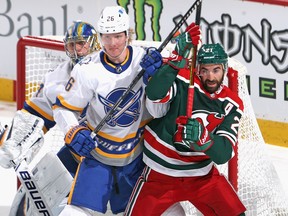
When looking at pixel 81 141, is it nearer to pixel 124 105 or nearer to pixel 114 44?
pixel 124 105

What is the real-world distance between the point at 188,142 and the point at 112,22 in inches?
23.1

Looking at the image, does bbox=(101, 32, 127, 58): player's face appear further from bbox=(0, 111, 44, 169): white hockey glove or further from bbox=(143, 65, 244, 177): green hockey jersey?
bbox=(0, 111, 44, 169): white hockey glove

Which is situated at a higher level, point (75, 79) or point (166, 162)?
point (75, 79)

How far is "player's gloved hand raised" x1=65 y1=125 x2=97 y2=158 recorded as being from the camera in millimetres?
5035

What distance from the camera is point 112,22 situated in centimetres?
506

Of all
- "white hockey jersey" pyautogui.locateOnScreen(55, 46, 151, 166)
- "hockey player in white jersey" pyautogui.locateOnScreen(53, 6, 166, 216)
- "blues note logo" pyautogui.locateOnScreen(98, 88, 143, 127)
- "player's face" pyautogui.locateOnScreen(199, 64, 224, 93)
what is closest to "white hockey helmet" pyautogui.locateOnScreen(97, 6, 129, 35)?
"hockey player in white jersey" pyautogui.locateOnScreen(53, 6, 166, 216)

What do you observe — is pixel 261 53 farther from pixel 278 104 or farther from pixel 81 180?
pixel 81 180

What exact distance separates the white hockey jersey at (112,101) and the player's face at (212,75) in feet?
0.90

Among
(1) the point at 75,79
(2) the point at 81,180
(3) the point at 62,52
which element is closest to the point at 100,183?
(2) the point at 81,180

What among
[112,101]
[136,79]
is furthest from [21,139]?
[136,79]

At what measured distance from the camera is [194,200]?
5090 mm

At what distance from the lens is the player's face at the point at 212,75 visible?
16.2 ft

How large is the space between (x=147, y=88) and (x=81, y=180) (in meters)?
0.51

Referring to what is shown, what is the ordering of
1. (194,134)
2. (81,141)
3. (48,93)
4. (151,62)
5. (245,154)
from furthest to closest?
(245,154), (48,93), (81,141), (151,62), (194,134)
